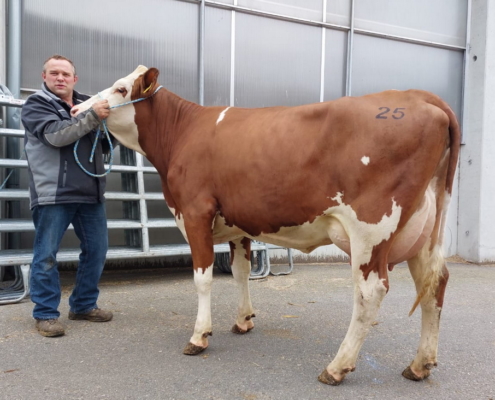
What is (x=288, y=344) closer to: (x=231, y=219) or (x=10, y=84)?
(x=231, y=219)

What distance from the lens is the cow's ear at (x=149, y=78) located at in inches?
120

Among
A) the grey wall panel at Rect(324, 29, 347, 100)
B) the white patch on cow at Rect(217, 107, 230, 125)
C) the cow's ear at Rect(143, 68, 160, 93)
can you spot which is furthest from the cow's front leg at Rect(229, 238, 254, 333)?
the grey wall panel at Rect(324, 29, 347, 100)

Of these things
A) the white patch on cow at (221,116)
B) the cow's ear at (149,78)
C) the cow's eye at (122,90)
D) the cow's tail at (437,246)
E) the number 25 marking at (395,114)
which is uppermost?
the cow's ear at (149,78)

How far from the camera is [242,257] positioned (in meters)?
3.39

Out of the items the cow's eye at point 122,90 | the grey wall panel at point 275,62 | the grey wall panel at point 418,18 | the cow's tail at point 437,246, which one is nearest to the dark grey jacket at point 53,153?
the cow's eye at point 122,90

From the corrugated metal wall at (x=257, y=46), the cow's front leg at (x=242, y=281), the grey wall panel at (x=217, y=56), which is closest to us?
the cow's front leg at (x=242, y=281)

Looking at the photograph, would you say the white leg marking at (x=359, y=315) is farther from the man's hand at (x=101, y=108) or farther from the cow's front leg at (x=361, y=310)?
the man's hand at (x=101, y=108)

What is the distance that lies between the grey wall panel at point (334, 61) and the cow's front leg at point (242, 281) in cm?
408

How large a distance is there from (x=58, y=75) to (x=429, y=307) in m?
3.20

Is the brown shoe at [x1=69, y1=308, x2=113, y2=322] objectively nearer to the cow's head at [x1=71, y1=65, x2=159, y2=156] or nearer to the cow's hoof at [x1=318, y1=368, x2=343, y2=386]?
the cow's head at [x1=71, y1=65, x2=159, y2=156]

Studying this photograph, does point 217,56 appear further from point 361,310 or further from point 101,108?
point 361,310

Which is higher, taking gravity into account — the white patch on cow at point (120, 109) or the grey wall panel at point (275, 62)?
the grey wall panel at point (275, 62)

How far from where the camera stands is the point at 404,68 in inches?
279

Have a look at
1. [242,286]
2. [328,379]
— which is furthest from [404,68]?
[328,379]
